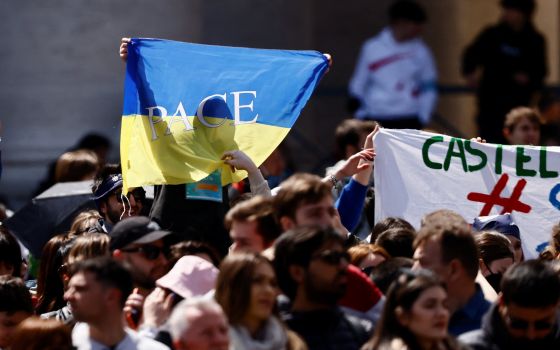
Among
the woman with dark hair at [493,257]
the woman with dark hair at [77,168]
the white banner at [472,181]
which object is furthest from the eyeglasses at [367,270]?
the woman with dark hair at [77,168]

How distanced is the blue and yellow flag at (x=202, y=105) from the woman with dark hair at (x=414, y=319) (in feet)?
8.26

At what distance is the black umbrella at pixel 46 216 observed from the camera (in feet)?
37.2

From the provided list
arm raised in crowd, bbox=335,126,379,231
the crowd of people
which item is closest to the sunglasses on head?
the crowd of people

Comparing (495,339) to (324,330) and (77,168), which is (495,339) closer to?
(324,330)

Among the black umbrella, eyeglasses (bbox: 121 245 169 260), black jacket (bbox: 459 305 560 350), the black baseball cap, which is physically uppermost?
the black baseball cap

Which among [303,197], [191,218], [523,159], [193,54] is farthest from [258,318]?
[523,159]

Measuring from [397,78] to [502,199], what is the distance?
5488 millimetres

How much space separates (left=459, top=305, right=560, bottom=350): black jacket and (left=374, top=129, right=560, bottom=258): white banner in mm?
3035

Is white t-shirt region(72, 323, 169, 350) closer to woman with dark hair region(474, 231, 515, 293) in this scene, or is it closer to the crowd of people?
the crowd of people

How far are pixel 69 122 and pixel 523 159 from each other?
21.8ft

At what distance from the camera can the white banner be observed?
10.9 m

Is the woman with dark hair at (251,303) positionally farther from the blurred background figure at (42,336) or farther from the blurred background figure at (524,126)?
the blurred background figure at (524,126)

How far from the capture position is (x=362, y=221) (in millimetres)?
11719

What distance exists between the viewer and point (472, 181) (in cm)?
1103
